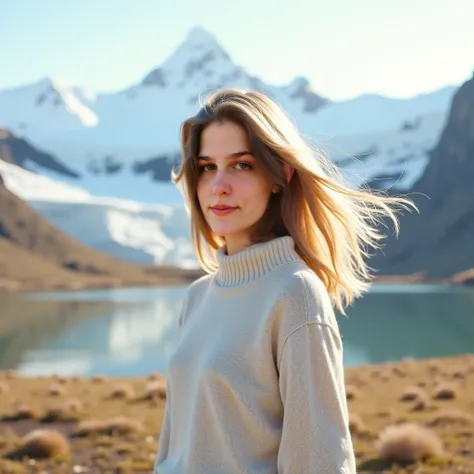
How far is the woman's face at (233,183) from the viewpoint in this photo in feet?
9.14

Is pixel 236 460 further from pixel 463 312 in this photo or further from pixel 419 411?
pixel 463 312

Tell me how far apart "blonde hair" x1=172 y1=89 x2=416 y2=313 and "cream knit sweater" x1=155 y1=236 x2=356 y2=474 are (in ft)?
0.56

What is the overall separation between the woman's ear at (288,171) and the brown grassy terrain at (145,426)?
22.3 ft

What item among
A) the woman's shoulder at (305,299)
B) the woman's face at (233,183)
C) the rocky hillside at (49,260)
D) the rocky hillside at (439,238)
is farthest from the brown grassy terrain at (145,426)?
the rocky hillside at (439,238)

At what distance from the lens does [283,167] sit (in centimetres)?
282

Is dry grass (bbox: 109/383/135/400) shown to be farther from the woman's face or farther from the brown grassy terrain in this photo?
the woman's face

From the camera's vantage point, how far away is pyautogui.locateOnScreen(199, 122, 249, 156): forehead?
277 centimetres

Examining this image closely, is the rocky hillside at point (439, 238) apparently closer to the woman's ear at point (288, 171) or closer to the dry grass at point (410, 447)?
the dry grass at point (410, 447)

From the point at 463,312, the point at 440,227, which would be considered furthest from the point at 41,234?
the point at 463,312

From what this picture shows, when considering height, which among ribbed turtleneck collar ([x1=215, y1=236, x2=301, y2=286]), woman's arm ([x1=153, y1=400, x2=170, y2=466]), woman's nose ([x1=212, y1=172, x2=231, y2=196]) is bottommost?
woman's arm ([x1=153, y1=400, x2=170, y2=466])

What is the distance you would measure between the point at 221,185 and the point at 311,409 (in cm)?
91

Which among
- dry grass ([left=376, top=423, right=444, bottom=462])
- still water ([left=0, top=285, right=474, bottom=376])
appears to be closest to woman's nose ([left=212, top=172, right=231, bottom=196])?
dry grass ([left=376, top=423, right=444, bottom=462])

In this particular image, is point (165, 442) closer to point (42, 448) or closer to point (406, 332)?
point (42, 448)

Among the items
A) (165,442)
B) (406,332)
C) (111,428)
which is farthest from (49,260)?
(165,442)
